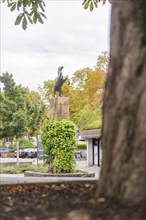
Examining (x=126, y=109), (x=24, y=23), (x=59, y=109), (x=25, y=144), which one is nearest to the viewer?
(x=126, y=109)

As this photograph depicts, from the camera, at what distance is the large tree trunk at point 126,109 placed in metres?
2.61

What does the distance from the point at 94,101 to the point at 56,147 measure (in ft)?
104

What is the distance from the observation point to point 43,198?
10.5 ft

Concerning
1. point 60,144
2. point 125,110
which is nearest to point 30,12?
point 125,110

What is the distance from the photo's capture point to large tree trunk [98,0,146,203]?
8.56ft

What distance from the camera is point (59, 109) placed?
17.4 metres

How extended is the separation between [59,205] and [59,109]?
14564mm

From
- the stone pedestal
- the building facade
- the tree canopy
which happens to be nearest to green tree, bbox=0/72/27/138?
the building facade

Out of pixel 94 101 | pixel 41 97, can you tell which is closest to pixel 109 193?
pixel 94 101

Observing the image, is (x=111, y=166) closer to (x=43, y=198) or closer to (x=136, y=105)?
(x=136, y=105)

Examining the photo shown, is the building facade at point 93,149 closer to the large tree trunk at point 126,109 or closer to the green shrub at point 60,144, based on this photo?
the green shrub at point 60,144

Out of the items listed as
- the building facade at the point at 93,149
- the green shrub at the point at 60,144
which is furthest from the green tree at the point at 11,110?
the green shrub at the point at 60,144

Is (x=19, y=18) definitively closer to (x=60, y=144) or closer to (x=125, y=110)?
(x=125, y=110)

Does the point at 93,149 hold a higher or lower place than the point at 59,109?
lower
